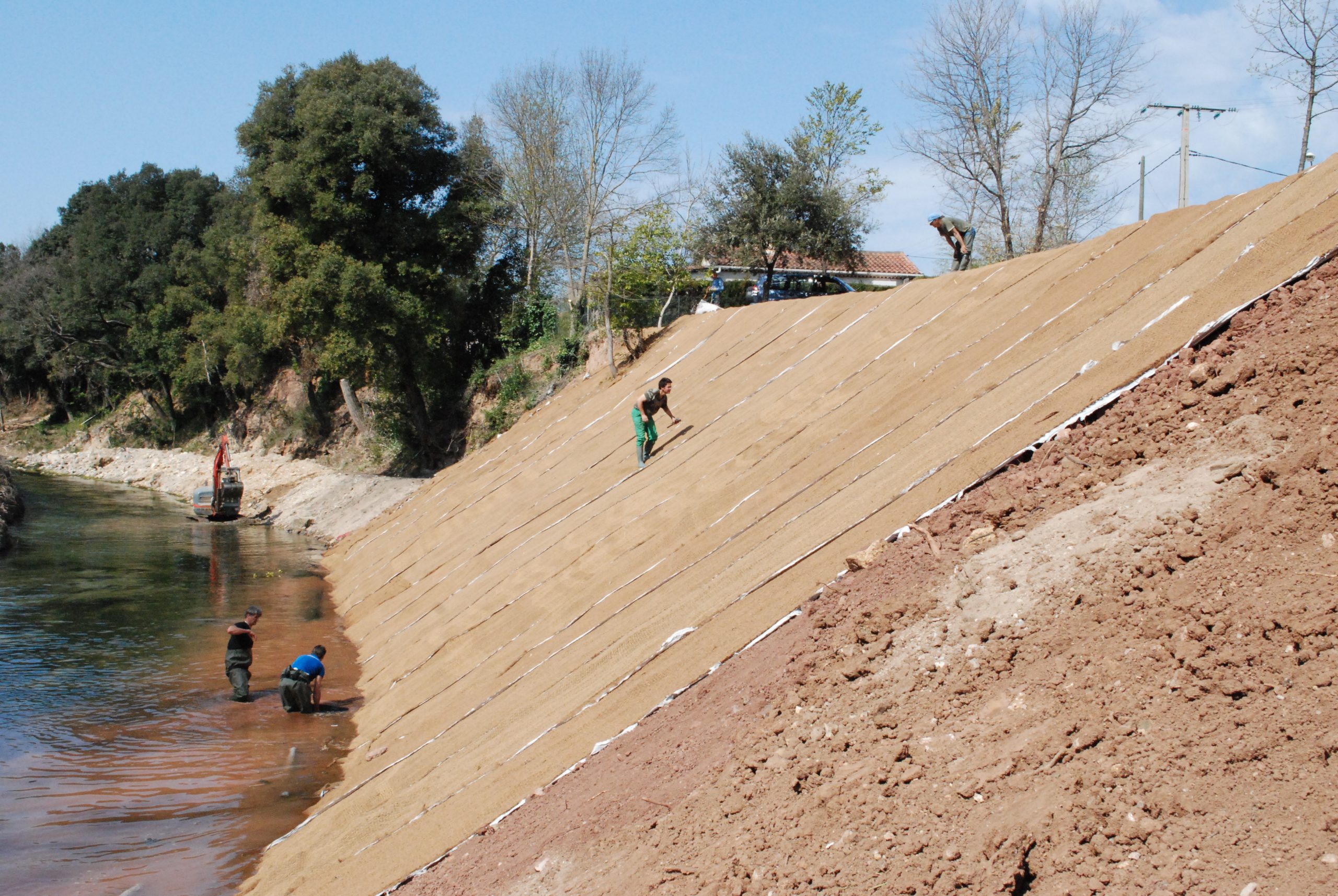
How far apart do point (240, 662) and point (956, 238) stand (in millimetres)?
13525

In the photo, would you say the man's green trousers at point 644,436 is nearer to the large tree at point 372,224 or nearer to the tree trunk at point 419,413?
the large tree at point 372,224

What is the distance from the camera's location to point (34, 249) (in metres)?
57.4

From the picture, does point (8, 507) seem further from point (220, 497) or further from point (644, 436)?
point (644, 436)

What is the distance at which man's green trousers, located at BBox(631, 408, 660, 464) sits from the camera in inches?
613

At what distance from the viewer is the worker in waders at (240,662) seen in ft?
43.3

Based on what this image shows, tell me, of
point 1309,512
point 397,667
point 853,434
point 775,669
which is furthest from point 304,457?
point 1309,512

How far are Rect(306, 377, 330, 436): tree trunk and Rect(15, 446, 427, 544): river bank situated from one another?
1776mm

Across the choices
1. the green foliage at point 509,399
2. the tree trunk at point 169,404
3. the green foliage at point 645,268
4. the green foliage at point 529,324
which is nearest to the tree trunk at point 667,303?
the green foliage at point 645,268

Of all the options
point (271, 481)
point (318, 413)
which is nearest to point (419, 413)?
point (271, 481)

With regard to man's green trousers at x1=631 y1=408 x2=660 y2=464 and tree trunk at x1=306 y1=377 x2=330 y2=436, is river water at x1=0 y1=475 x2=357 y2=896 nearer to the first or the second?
man's green trousers at x1=631 y1=408 x2=660 y2=464

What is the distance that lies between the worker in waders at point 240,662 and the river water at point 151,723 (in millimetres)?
212

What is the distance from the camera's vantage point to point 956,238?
685 inches

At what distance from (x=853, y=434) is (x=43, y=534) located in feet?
78.8

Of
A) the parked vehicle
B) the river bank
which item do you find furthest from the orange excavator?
the parked vehicle
